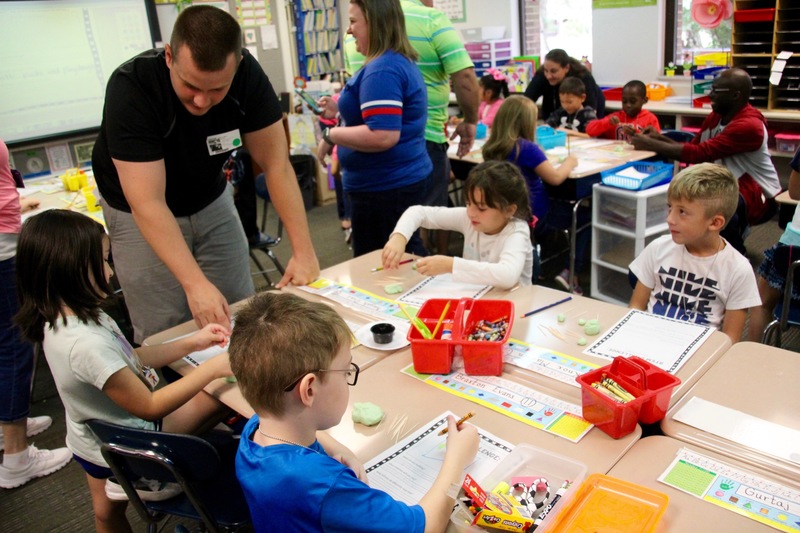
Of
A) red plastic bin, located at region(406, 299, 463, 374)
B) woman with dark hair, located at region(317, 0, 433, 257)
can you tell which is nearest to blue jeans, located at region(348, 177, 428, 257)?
woman with dark hair, located at region(317, 0, 433, 257)

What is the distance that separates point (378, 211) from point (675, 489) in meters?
1.66

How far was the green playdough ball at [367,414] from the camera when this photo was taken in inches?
51.5

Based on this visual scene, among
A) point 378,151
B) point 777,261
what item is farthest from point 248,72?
point 777,261

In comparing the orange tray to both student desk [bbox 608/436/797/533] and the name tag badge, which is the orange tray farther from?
the name tag badge

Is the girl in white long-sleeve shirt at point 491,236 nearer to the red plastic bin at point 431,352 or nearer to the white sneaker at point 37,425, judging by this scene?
the red plastic bin at point 431,352

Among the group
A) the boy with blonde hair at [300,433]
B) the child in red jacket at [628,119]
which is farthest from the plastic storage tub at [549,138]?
the boy with blonde hair at [300,433]

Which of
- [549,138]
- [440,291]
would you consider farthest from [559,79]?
[440,291]

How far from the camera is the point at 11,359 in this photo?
2.29m

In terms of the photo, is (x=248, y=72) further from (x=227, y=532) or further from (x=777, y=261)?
(x=777, y=261)

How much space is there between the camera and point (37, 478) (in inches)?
95.0

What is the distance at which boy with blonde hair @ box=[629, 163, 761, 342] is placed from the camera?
183 centimetres

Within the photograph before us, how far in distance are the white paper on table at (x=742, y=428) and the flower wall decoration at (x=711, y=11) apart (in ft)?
14.5

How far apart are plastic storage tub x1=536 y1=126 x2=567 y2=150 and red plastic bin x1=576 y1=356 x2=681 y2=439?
9.20 feet

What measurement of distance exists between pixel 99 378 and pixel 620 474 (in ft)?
3.65
